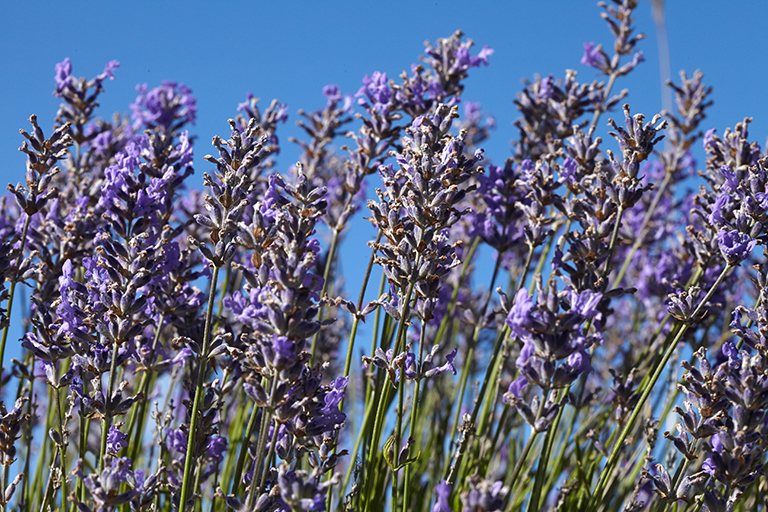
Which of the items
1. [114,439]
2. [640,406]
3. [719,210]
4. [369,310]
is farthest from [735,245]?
[114,439]

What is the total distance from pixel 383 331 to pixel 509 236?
0.58 meters

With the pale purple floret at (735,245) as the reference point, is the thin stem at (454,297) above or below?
above

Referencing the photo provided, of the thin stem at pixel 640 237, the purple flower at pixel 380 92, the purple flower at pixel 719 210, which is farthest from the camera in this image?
the thin stem at pixel 640 237

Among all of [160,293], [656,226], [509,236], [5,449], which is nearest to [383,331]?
[509,236]

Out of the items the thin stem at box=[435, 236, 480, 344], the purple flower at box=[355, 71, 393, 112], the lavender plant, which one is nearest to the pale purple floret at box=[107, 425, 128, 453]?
the lavender plant

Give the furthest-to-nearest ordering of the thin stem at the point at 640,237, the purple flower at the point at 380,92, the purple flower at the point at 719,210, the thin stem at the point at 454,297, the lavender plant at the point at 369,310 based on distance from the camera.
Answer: the thin stem at the point at 640,237 < the thin stem at the point at 454,297 < the purple flower at the point at 380,92 < the purple flower at the point at 719,210 < the lavender plant at the point at 369,310

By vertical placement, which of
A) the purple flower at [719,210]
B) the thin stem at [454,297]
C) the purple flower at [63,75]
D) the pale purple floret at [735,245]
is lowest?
the pale purple floret at [735,245]

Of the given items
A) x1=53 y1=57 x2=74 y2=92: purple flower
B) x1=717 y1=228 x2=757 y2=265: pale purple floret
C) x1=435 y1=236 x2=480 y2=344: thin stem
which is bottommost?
x1=717 y1=228 x2=757 y2=265: pale purple floret

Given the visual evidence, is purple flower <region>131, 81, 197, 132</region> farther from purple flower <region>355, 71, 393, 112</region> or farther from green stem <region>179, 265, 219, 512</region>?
green stem <region>179, 265, 219, 512</region>

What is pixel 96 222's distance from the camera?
6.99 ft

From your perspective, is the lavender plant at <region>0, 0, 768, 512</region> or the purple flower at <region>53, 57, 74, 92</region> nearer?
the lavender plant at <region>0, 0, 768, 512</region>

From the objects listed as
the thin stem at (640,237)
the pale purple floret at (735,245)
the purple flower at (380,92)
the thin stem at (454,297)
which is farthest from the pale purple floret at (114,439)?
the thin stem at (640,237)

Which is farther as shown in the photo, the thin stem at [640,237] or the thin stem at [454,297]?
the thin stem at [640,237]

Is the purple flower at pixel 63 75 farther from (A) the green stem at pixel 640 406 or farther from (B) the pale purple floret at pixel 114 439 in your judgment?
(A) the green stem at pixel 640 406
